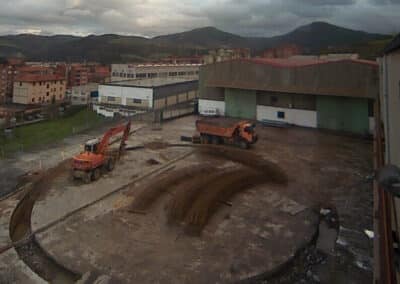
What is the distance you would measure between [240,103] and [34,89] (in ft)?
112

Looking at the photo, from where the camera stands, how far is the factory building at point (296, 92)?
2241 cm

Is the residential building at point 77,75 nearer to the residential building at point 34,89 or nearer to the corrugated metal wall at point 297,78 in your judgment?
the residential building at point 34,89

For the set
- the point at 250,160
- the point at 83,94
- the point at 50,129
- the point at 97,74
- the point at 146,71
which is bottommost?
the point at 250,160

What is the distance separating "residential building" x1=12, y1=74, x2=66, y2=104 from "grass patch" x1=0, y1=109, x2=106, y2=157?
11.3 metres

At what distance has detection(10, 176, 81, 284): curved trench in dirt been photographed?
8.54 metres

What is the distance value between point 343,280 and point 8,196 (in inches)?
432

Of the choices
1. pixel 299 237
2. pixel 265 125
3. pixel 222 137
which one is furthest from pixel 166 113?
pixel 299 237

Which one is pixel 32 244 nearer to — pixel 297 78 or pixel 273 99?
pixel 297 78

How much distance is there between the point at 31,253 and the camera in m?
9.45

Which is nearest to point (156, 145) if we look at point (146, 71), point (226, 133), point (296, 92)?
point (226, 133)

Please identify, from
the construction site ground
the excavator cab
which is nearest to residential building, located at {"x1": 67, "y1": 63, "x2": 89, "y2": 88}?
the construction site ground

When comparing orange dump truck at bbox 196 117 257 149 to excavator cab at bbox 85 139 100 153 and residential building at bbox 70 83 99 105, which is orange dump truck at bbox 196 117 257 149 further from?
residential building at bbox 70 83 99 105

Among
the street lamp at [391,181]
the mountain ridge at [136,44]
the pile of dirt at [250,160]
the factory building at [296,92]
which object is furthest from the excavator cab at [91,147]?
the mountain ridge at [136,44]

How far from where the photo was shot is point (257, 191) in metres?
13.5
